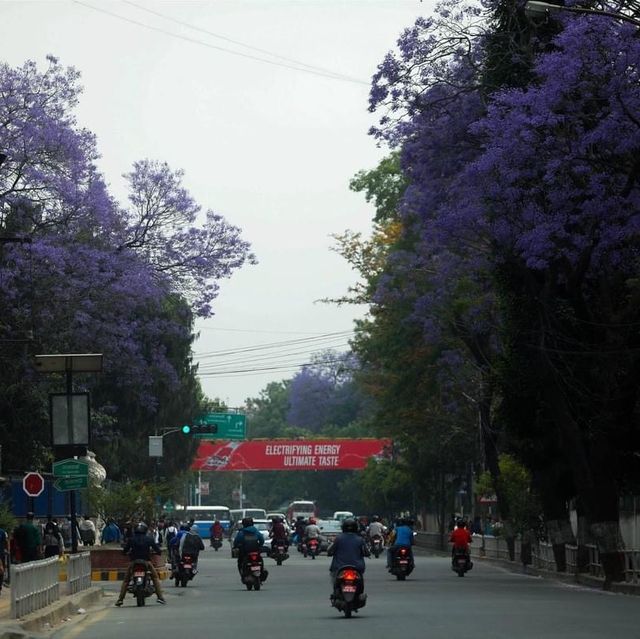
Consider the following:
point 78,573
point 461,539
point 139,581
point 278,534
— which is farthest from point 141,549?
point 278,534

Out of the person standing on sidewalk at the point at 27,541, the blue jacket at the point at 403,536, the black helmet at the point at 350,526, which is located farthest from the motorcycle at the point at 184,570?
the black helmet at the point at 350,526

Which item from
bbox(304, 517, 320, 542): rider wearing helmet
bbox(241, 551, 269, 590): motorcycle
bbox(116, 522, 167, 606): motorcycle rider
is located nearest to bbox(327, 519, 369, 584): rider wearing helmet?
bbox(116, 522, 167, 606): motorcycle rider

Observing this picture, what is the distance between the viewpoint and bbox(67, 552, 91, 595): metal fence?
93.0 feet

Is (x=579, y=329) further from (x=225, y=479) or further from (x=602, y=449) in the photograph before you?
(x=225, y=479)

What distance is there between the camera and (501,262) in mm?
35875

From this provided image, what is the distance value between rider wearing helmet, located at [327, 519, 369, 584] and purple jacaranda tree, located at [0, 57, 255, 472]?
1871cm

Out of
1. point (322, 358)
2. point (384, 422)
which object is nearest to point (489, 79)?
point (384, 422)

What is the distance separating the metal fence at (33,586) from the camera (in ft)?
67.7

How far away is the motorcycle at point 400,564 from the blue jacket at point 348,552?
14.6m

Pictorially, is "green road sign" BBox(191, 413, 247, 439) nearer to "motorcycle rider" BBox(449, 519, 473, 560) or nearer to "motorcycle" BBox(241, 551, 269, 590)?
"motorcycle rider" BBox(449, 519, 473, 560)

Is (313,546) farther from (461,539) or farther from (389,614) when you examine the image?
(389,614)

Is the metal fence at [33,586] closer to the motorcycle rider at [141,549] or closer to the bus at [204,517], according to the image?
the motorcycle rider at [141,549]

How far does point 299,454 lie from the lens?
115000 millimetres

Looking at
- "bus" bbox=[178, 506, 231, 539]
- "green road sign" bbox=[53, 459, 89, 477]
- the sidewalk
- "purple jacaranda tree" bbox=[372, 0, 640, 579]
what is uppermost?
"purple jacaranda tree" bbox=[372, 0, 640, 579]
